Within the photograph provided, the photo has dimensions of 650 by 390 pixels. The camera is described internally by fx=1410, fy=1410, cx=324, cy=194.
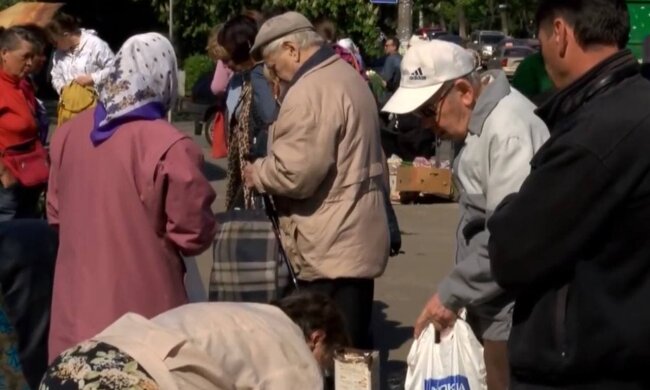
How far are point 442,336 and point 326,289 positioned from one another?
104cm

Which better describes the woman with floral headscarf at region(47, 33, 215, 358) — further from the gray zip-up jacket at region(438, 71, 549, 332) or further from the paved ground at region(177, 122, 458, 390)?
the paved ground at region(177, 122, 458, 390)

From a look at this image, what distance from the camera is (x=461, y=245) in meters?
4.60

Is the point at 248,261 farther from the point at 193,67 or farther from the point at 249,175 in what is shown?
the point at 193,67

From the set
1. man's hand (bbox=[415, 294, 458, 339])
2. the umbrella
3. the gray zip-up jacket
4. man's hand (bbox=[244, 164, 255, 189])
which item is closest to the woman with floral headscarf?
man's hand (bbox=[415, 294, 458, 339])

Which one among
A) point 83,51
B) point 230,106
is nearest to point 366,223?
point 230,106

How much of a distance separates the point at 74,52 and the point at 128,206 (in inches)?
190

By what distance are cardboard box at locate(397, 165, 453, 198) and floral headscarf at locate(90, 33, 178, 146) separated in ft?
26.2

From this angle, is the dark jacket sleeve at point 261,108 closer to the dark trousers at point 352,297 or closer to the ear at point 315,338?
the dark trousers at point 352,297

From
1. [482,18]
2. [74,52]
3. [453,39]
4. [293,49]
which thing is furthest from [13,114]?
[482,18]

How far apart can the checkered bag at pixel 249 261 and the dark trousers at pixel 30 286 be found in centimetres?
83

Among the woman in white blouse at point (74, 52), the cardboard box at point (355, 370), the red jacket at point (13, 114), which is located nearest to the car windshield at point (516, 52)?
the woman in white blouse at point (74, 52)

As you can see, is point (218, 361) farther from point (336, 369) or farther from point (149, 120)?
point (149, 120)

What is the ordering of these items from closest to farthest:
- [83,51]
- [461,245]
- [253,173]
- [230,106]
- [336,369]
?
1. [336,369]
2. [461,245]
3. [253,173]
4. [230,106]
5. [83,51]

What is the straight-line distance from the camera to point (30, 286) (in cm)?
497
